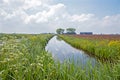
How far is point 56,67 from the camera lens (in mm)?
6191

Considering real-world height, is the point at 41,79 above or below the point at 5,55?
below

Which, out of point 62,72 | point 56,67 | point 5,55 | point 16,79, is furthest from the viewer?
point 5,55

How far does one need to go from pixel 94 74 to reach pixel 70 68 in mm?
758

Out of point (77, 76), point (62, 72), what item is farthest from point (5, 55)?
point (77, 76)

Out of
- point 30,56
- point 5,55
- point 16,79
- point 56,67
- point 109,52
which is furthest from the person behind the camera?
point 109,52

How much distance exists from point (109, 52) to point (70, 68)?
29.0 feet

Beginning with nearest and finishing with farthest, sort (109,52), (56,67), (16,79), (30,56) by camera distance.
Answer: (16,79) < (56,67) < (30,56) < (109,52)

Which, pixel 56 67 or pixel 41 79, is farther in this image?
pixel 56 67

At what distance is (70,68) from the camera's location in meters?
5.94

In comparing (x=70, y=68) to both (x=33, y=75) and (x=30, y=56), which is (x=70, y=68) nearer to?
(x=33, y=75)

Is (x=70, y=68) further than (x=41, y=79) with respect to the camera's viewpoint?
Yes

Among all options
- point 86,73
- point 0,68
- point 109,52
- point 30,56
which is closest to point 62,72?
point 86,73

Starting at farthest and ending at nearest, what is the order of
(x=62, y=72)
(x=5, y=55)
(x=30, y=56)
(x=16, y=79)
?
(x=30, y=56), (x=5, y=55), (x=62, y=72), (x=16, y=79)

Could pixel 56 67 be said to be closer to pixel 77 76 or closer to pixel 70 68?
pixel 70 68
